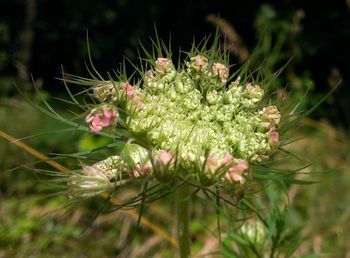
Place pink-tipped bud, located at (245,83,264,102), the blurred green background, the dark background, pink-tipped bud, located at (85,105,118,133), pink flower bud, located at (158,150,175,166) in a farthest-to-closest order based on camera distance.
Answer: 1. the dark background
2. the blurred green background
3. pink-tipped bud, located at (245,83,264,102)
4. pink-tipped bud, located at (85,105,118,133)
5. pink flower bud, located at (158,150,175,166)

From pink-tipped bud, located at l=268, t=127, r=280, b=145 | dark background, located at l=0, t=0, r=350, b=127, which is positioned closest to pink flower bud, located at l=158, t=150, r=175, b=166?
pink-tipped bud, located at l=268, t=127, r=280, b=145

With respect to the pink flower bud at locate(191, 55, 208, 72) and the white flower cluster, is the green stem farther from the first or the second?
the pink flower bud at locate(191, 55, 208, 72)

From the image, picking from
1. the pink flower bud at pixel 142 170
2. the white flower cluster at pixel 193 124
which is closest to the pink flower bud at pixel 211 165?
the white flower cluster at pixel 193 124

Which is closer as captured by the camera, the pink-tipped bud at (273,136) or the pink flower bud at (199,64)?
the pink-tipped bud at (273,136)

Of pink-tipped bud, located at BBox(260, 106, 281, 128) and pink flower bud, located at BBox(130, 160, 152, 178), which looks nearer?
pink flower bud, located at BBox(130, 160, 152, 178)

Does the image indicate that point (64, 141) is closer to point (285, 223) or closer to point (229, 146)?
point (285, 223)

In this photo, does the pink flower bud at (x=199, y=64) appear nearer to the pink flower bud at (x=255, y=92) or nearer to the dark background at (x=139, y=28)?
the pink flower bud at (x=255, y=92)

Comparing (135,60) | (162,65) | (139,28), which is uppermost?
(162,65)

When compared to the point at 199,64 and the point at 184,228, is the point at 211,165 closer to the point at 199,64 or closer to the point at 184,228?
the point at 184,228

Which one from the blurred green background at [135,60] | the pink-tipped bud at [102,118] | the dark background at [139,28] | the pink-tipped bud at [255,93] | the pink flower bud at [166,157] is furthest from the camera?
the dark background at [139,28]

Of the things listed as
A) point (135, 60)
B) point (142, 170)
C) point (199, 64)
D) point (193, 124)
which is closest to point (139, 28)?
point (135, 60)
